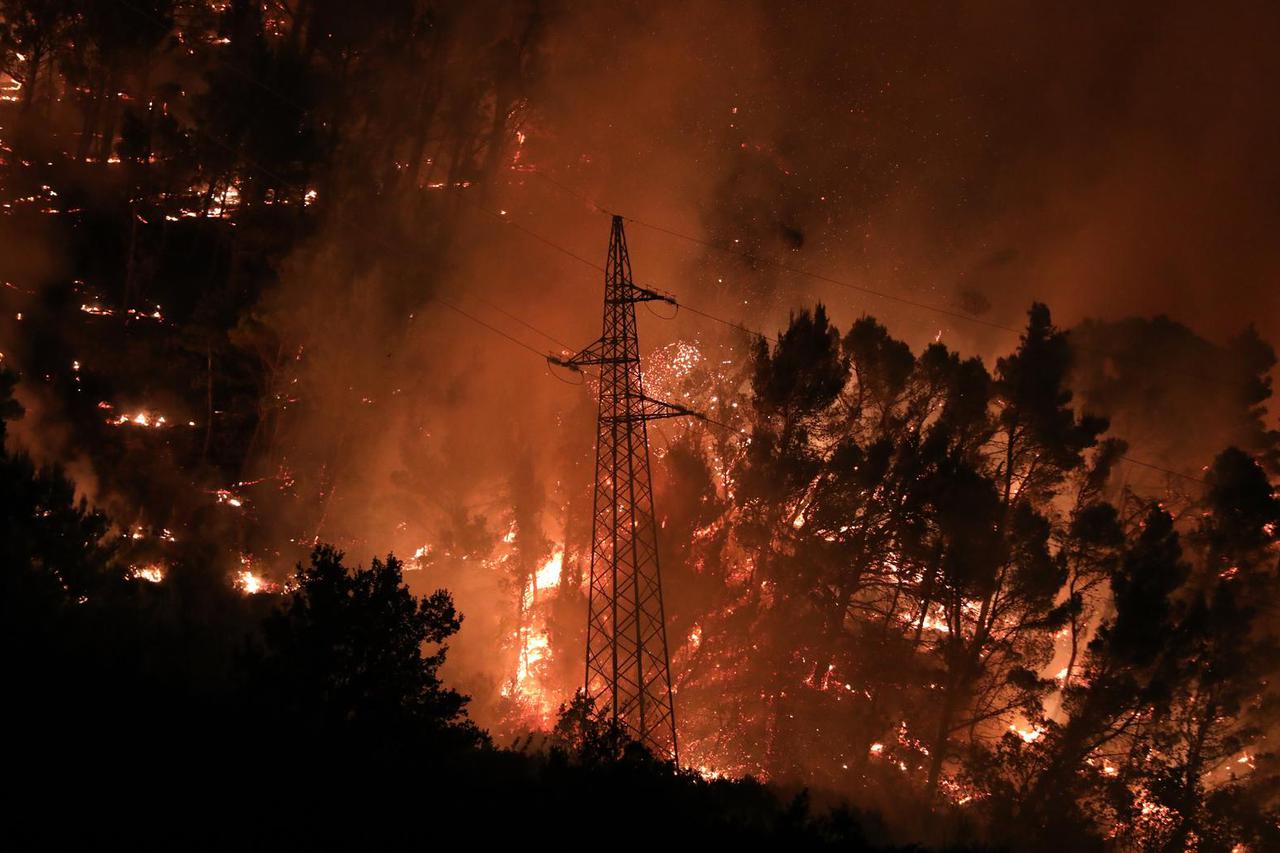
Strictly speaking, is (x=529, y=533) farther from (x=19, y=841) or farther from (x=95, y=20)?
(x=19, y=841)

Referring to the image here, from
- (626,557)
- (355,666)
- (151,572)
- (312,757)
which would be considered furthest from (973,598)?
(151,572)

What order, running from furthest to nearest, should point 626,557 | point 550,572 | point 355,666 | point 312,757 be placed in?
point 550,572
point 626,557
point 355,666
point 312,757

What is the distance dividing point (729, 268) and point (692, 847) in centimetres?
4020

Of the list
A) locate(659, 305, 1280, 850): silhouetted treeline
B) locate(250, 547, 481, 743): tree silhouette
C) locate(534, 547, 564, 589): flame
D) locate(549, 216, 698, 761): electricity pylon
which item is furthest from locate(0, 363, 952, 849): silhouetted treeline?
locate(534, 547, 564, 589): flame

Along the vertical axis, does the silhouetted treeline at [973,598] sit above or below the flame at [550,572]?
below

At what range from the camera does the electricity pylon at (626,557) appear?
2277 cm

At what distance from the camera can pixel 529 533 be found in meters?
38.0

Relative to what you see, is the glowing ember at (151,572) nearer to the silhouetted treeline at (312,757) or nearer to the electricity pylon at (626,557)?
the silhouetted treeline at (312,757)

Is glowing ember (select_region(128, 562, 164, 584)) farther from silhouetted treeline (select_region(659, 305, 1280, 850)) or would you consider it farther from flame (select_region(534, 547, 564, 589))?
flame (select_region(534, 547, 564, 589))

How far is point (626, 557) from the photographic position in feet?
112

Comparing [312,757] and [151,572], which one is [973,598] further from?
[151,572]

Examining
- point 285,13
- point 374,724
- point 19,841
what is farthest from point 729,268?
point 19,841

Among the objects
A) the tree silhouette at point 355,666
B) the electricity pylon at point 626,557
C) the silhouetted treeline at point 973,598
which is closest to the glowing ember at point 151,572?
the electricity pylon at point 626,557

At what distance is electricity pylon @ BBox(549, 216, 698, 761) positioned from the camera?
22766mm
